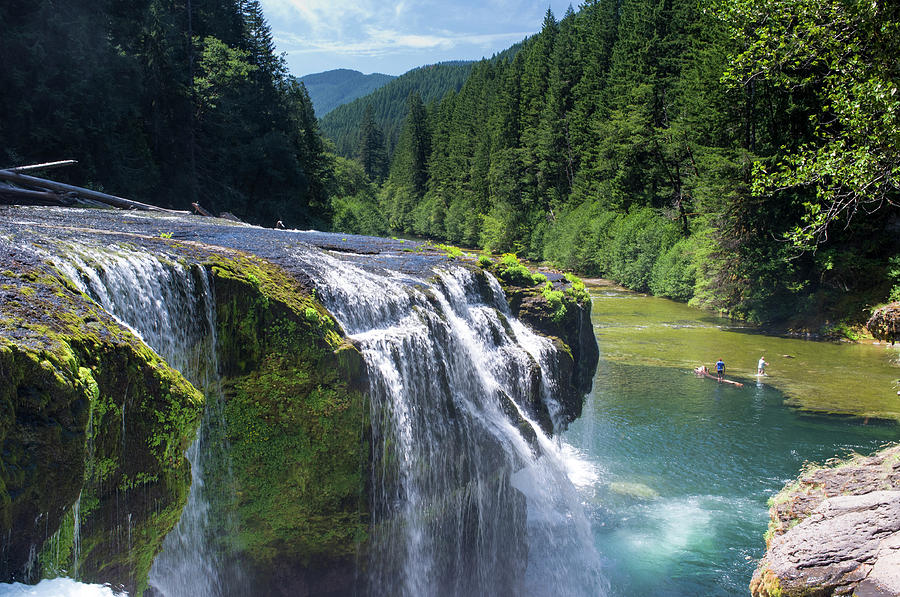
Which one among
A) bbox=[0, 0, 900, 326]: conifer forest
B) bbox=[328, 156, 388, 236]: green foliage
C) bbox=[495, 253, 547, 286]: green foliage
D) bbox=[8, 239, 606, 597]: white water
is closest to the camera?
bbox=[8, 239, 606, 597]: white water

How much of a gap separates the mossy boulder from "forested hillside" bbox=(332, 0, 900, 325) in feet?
32.2

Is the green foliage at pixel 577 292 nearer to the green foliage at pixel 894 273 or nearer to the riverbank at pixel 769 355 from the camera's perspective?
the riverbank at pixel 769 355

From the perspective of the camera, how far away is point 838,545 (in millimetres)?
7094

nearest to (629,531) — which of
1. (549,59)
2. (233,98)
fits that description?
(233,98)

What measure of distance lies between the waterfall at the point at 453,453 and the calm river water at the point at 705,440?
4.54 ft

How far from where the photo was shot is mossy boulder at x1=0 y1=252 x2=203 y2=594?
4465mm

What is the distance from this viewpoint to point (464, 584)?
10211mm

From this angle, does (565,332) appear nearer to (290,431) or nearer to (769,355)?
(290,431)

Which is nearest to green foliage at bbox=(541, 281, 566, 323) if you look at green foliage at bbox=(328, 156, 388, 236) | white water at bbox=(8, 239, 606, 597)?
white water at bbox=(8, 239, 606, 597)

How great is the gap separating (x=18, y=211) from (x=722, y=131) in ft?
103

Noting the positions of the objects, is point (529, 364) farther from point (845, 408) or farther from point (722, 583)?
point (845, 408)

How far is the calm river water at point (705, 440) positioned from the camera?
1188 cm

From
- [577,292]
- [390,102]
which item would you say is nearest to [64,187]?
[577,292]

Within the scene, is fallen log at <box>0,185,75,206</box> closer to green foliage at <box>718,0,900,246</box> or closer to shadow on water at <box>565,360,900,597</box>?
shadow on water at <box>565,360,900,597</box>
